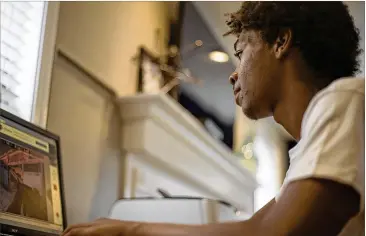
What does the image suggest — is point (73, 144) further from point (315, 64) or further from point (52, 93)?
point (315, 64)

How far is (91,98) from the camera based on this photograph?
187 centimetres

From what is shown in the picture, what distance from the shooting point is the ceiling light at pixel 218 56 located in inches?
109

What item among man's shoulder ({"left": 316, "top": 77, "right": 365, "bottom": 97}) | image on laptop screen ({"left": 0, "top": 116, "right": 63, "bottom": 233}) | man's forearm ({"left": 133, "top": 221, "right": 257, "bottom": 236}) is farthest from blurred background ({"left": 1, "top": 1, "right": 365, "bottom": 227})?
man's forearm ({"left": 133, "top": 221, "right": 257, "bottom": 236})

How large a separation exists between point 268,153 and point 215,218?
3020mm

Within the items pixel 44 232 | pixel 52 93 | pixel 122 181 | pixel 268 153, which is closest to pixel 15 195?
pixel 44 232

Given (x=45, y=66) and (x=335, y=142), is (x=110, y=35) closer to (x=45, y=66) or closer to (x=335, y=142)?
(x=45, y=66)

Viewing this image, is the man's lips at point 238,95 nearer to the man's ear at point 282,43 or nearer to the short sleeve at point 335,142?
the man's ear at point 282,43

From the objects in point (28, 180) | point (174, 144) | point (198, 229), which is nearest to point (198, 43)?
point (174, 144)

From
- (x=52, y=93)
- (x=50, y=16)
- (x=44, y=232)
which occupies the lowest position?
(x=44, y=232)

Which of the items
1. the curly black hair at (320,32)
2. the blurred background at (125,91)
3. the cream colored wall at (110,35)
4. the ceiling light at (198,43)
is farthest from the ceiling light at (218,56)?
the curly black hair at (320,32)

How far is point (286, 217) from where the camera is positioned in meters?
0.63

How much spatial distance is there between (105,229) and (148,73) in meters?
1.60

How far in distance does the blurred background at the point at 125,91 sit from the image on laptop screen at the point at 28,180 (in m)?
0.27

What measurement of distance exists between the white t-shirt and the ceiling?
1.86 m
